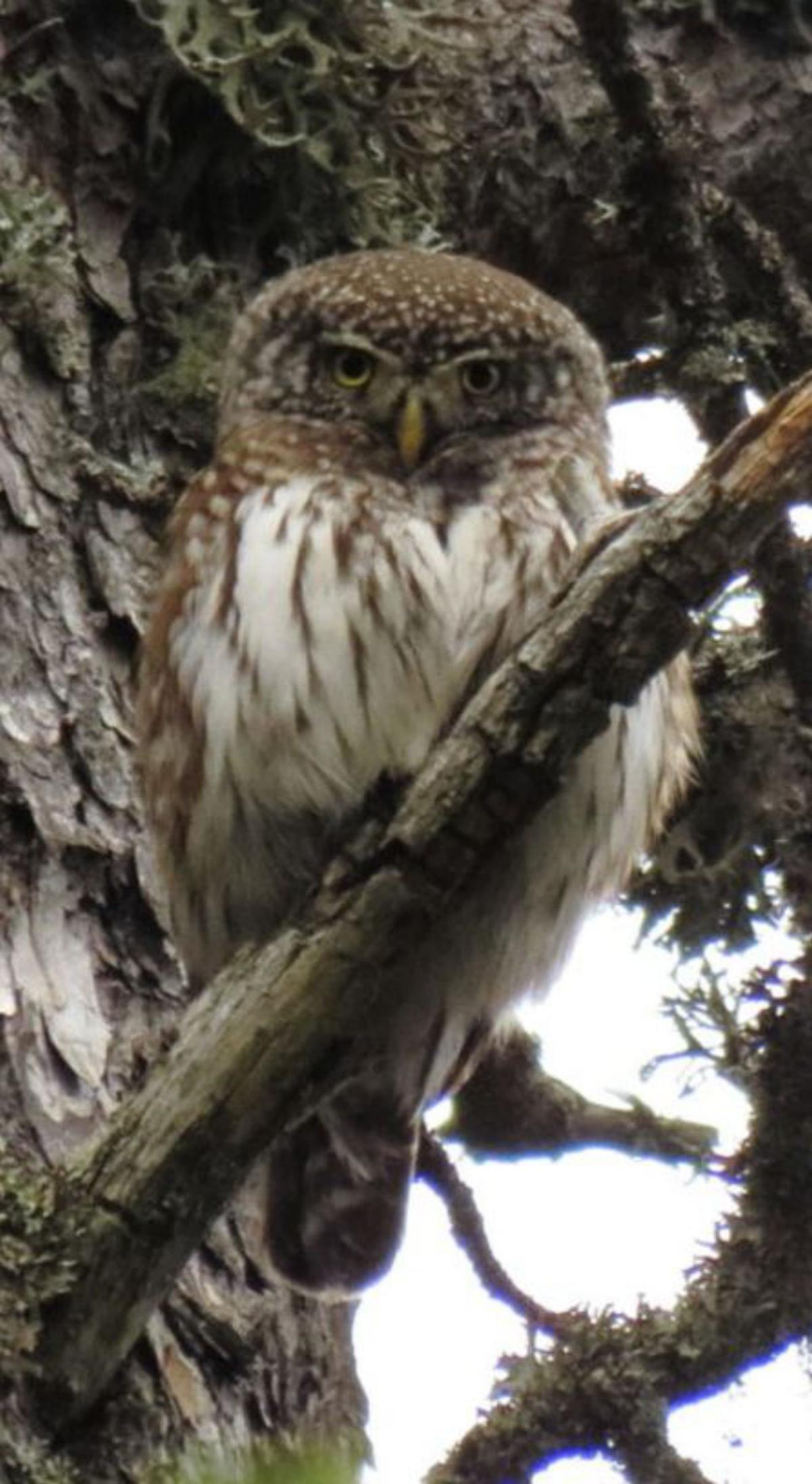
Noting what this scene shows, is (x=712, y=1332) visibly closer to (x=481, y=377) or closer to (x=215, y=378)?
(x=481, y=377)

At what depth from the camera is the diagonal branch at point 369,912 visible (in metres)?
2.67

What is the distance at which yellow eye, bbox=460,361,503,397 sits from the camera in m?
3.88

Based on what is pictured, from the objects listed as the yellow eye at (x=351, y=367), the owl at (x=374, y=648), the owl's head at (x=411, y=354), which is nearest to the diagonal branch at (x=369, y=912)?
the owl at (x=374, y=648)

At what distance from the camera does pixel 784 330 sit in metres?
3.47

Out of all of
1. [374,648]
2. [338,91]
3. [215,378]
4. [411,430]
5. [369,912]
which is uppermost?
[338,91]

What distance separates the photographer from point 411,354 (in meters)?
3.86

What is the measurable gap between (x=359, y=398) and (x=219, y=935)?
31.8 inches

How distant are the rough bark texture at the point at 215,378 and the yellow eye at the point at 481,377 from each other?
0.23 meters

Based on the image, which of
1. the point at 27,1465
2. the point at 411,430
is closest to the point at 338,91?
the point at 411,430

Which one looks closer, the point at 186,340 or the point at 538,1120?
the point at 186,340

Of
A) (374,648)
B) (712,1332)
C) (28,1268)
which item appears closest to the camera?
(28,1268)

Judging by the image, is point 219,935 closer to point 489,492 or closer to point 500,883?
point 500,883

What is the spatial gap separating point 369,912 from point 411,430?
3.60 ft

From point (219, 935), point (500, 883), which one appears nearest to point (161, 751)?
point (219, 935)
